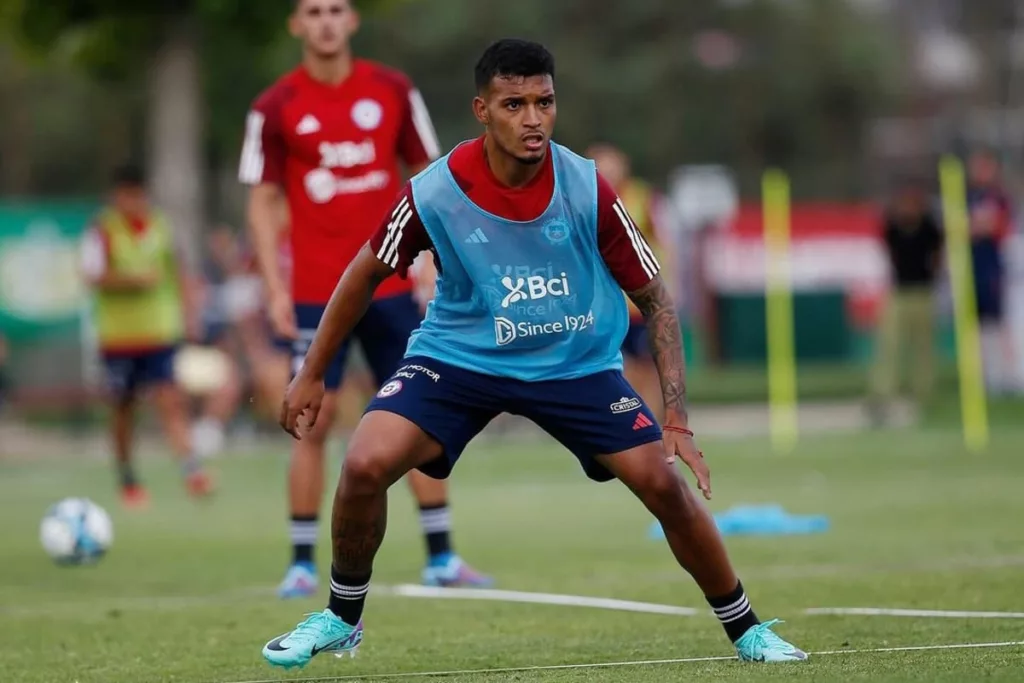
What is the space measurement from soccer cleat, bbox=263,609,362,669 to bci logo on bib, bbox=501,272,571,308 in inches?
50.2

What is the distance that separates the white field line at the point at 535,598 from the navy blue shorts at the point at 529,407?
1.86 metres

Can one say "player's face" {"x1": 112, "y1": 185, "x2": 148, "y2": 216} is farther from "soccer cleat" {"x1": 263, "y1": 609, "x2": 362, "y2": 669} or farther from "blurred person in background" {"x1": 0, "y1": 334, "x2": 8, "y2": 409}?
"soccer cleat" {"x1": 263, "y1": 609, "x2": 362, "y2": 669}

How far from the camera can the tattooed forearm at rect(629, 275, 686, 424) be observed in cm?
633

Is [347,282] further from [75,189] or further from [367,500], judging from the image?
[75,189]

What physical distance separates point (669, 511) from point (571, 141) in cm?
4023

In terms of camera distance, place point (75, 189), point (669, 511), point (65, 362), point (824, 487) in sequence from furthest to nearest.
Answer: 1. point (75, 189)
2. point (65, 362)
3. point (824, 487)
4. point (669, 511)

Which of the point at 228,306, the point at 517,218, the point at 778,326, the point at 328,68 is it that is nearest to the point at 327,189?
the point at 328,68

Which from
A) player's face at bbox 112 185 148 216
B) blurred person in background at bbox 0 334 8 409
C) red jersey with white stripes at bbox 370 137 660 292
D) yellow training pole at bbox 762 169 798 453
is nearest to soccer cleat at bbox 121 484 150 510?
player's face at bbox 112 185 148 216

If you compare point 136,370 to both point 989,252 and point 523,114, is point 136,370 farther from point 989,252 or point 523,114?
point 989,252

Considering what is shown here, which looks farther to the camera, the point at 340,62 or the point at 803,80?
the point at 803,80

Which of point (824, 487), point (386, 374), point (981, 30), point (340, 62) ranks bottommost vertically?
point (824, 487)

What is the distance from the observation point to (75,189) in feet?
167

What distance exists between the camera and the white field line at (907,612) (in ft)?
24.7

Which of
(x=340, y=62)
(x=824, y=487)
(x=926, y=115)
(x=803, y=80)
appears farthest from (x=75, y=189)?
(x=340, y=62)
